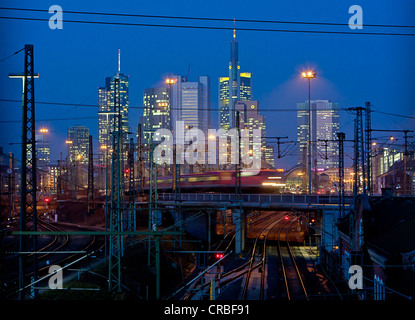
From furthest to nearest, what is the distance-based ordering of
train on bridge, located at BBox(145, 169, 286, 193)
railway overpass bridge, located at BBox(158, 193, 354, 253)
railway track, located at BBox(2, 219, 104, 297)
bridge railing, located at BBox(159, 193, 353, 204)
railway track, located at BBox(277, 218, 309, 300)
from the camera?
train on bridge, located at BBox(145, 169, 286, 193) < bridge railing, located at BBox(159, 193, 353, 204) < railway overpass bridge, located at BBox(158, 193, 354, 253) < railway track, located at BBox(2, 219, 104, 297) < railway track, located at BBox(277, 218, 309, 300)

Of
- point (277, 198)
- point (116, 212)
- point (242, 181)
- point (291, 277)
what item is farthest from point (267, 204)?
point (116, 212)

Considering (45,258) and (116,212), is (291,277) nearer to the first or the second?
(116,212)

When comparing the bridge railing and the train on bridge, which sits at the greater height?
the train on bridge

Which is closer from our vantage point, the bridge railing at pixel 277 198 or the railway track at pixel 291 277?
the railway track at pixel 291 277

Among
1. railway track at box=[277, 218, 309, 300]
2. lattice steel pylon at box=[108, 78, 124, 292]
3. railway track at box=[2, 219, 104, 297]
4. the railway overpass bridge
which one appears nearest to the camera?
lattice steel pylon at box=[108, 78, 124, 292]

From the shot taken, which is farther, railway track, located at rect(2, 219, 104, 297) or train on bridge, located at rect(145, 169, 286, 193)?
train on bridge, located at rect(145, 169, 286, 193)

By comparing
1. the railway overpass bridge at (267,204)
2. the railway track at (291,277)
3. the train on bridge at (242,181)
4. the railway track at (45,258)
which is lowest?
the railway track at (291,277)

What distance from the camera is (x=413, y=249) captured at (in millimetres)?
13047

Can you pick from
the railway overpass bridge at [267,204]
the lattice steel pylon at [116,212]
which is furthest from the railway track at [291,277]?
the lattice steel pylon at [116,212]

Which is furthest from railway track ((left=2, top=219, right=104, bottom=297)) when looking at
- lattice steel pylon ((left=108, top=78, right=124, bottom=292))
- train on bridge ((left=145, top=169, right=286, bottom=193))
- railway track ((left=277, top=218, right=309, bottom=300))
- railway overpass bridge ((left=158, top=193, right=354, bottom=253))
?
train on bridge ((left=145, top=169, right=286, bottom=193))

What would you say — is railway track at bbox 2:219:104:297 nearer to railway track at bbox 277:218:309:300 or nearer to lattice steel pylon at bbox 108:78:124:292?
lattice steel pylon at bbox 108:78:124:292

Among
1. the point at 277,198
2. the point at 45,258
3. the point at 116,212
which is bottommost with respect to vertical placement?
the point at 45,258

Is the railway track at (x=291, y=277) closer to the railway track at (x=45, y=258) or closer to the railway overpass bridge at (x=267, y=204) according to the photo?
the railway overpass bridge at (x=267, y=204)

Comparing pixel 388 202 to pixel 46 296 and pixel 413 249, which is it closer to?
pixel 413 249
